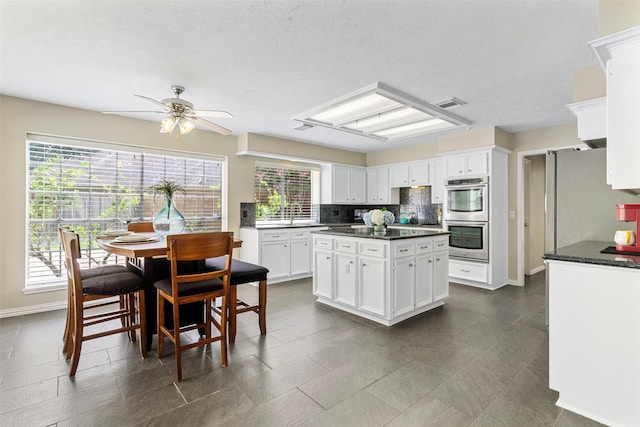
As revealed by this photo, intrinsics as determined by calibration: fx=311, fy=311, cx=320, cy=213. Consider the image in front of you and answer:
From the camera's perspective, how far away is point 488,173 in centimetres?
468

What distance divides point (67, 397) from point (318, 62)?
298cm

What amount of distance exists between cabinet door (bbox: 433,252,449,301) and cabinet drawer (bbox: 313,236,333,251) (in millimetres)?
1219

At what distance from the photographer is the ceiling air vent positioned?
3481 millimetres

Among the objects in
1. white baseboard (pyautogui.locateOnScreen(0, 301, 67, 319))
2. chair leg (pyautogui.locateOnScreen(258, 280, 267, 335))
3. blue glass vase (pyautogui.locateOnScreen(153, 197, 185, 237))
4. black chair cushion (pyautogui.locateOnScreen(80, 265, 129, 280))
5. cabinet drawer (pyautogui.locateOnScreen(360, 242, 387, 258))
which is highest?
blue glass vase (pyautogui.locateOnScreen(153, 197, 185, 237))

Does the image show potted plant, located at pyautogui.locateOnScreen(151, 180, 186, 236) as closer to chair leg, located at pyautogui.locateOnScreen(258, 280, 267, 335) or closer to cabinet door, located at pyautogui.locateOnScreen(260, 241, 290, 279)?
chair leg, located at pyautogui.locateOnScreen(258, 280, 267, 335)

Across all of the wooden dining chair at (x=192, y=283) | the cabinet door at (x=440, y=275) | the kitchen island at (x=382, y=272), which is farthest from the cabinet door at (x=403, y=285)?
the wooden dining chair at (x=192, y=283)

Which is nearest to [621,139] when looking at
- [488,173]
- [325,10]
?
[325,10]

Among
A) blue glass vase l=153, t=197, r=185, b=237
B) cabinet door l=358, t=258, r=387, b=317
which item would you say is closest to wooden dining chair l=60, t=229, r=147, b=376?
blue glass vase l=153, t=197, r=185, b=237

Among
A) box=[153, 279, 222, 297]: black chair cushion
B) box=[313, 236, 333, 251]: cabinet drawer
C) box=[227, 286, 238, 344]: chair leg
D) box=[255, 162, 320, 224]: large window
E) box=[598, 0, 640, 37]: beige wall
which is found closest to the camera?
box=[598, 0, 640, 37]: beige wall

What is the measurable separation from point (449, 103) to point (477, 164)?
5.34 ft

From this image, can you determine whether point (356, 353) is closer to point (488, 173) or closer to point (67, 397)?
point (67, 397)

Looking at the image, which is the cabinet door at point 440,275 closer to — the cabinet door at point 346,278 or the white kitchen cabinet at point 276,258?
the cabinet door at point 346,278

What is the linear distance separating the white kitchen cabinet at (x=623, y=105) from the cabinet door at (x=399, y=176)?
14.3 ft

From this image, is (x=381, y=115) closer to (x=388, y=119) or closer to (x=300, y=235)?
(x=388, y=119)
